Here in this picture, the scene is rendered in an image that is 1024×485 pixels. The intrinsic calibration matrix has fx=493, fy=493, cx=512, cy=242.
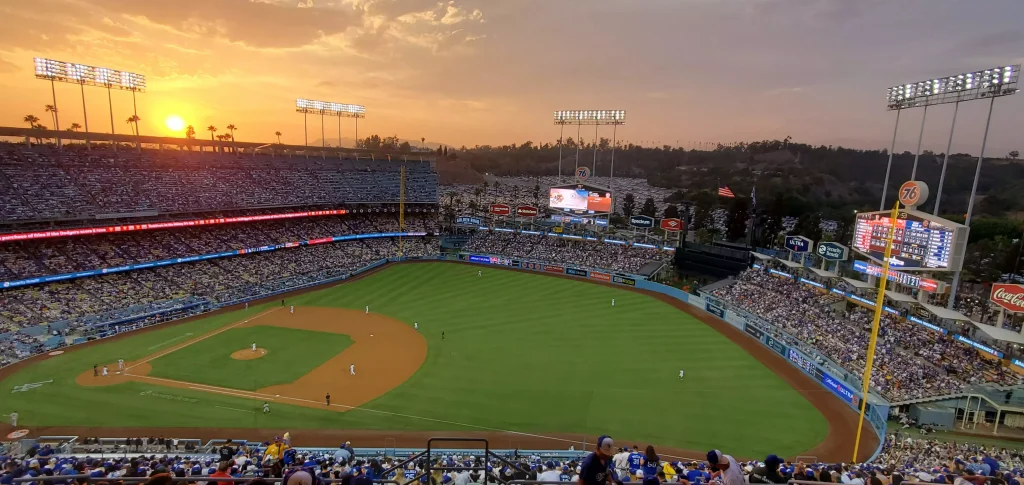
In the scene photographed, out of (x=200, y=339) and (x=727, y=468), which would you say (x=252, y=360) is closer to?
(x=200, y=339)

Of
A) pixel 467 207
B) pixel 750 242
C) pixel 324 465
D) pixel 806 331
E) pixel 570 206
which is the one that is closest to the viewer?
pixel 324 465

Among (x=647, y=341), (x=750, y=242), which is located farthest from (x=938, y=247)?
(x=750, y=242)

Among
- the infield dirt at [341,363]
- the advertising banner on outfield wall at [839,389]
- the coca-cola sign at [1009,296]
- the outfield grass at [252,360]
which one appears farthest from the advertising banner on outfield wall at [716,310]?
the outfield grass at [252,360]

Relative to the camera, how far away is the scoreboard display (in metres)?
28.0

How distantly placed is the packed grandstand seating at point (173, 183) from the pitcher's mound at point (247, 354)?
21949 mm

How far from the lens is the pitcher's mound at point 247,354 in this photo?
31.0 m

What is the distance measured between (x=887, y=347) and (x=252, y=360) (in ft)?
127

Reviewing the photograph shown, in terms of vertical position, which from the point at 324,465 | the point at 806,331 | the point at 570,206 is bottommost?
the point at 806,331

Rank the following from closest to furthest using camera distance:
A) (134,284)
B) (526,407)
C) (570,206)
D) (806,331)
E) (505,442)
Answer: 1. (505,442)
2. (526,407)
3. (806,331)
4. (134,284)
5. (570,206)

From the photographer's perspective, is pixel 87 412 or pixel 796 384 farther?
pixel 796 384

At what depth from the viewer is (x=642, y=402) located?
26.2m

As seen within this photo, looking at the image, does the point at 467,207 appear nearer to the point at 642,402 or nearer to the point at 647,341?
the point at 647,341

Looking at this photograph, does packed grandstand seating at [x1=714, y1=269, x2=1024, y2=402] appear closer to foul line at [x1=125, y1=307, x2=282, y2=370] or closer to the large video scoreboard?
the large video scoreboard

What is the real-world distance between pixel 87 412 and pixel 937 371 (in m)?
43.4
